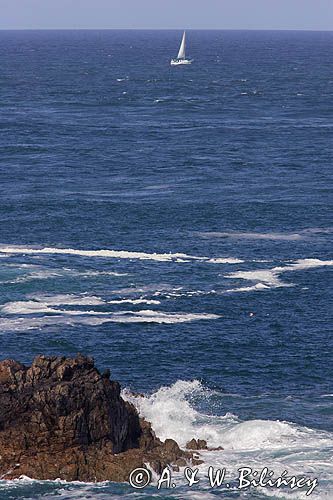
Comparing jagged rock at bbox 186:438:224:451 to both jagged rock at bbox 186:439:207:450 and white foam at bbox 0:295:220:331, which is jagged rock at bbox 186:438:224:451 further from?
white foam at bbox 0:295:220:331

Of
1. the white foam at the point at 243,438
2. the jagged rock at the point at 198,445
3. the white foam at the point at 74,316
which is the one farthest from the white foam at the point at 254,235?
the jagged rock at the point at 198,445

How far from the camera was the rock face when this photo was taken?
3374 inches

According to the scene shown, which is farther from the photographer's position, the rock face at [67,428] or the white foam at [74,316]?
the white foam at [74,316]

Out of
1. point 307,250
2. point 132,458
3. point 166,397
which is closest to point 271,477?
point 132,458

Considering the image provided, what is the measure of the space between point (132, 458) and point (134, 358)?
1037 inches

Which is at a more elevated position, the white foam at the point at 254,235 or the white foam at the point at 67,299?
the white foam at the point at 254,235

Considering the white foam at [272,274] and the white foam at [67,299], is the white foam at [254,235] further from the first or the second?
the white foam at [67,299]

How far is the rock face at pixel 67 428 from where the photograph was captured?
3374 inches

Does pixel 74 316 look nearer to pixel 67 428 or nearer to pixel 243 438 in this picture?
pixel 243 438

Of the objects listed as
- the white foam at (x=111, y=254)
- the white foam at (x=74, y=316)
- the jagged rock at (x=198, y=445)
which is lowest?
the jagged rock at (x=198, y=445)

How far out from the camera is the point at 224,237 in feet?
522

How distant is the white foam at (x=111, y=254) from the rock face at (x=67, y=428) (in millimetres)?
58402

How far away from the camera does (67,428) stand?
284ft

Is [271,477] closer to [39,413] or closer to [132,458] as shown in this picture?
[132,458]
